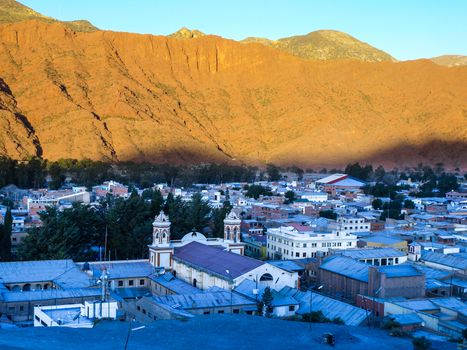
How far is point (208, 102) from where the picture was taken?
169 m

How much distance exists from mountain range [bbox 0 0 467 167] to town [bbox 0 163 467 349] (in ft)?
223

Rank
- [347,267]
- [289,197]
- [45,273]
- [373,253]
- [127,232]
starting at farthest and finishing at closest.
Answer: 1. [289,197]
2. [127,232]
3. [373,253]
4. [347,267]
5. [45,273]

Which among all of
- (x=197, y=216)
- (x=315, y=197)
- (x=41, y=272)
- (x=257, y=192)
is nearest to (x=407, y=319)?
(x=41, y=272)

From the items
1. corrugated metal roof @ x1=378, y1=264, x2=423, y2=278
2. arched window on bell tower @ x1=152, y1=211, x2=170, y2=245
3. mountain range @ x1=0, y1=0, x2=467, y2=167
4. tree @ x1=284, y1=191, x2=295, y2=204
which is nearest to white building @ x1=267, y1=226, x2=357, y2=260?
arched window on bell tower @ x1=152, y1=211, x2=170, y2=245

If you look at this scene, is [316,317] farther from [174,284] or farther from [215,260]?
[174,284]

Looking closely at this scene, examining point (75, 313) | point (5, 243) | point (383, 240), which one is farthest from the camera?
point (383, 240)

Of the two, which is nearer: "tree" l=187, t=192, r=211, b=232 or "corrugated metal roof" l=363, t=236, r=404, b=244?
"tree" l=187, t=192, r=211, b=232

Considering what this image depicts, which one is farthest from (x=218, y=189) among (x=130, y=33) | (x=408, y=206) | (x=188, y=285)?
(x=130, y=33)

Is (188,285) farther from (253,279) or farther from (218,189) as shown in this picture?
(218,189)

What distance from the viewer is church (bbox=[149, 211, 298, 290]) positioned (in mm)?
34281

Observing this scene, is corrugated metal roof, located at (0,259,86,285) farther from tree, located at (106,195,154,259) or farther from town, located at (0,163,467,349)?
tree, located at (106,195,154,259)

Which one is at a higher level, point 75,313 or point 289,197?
point 75,313

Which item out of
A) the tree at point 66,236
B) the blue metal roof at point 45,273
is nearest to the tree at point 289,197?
the tree at point 66,236

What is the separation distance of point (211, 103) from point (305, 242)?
12265 cm
